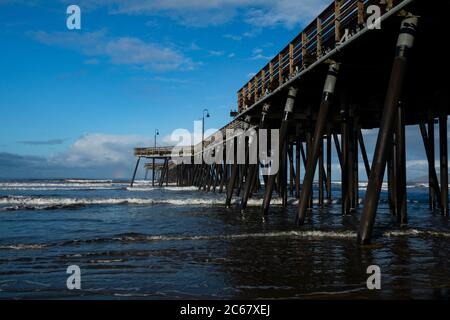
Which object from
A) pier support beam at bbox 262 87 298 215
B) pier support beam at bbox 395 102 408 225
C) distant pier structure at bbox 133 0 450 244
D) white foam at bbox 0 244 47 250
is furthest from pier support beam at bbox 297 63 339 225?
white foam at bbox 0 244 47 250

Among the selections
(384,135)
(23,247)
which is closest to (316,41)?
(384,135)

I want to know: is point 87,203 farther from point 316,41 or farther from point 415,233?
point 415,233

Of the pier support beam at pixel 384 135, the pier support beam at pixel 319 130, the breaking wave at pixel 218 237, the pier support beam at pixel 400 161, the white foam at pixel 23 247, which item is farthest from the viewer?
the pier support beam at pixel 319 130

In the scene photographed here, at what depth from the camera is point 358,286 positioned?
5320 mm

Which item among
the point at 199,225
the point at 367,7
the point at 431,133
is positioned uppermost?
the point at 367,7

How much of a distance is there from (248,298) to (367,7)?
7.53 meters

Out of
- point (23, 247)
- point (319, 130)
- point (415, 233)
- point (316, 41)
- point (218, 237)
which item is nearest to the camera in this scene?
point (23, 247)

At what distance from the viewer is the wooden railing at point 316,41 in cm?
1004

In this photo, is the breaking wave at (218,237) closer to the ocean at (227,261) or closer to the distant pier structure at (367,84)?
the ocean at (227,261)

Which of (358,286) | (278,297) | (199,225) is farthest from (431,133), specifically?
(278,297)

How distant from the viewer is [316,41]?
12.6 metres

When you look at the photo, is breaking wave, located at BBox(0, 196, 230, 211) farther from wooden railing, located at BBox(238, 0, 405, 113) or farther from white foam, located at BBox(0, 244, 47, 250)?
white foam, located at BBox(0, 244, 47, 250)

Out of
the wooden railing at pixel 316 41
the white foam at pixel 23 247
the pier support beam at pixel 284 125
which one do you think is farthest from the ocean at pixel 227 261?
the wooden railing at pixel 316 41
